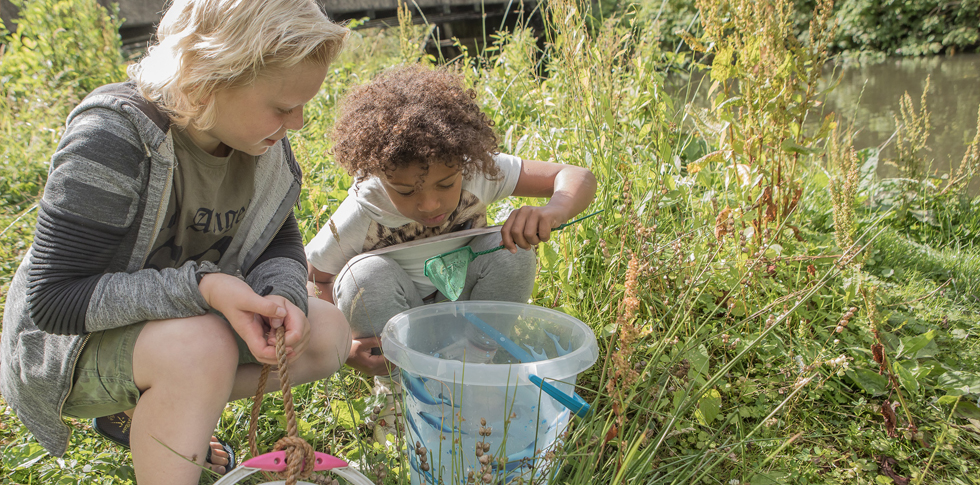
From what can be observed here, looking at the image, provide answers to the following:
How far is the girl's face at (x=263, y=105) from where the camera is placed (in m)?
1.08

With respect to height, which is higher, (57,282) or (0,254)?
(57,282)

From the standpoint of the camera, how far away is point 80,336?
104cm

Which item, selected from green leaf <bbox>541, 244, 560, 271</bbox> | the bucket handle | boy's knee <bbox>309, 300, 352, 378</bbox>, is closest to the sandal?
boy's knee <bbox>309, 300, 352, 378</bbox>

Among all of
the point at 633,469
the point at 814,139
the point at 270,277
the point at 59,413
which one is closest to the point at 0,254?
the point at 59,413

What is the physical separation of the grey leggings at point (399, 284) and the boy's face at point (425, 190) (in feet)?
0.53

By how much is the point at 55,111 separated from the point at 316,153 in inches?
60.2

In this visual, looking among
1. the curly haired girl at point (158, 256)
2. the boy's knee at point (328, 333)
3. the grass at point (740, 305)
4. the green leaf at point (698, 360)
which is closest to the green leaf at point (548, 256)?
the grass at point (740, 305)

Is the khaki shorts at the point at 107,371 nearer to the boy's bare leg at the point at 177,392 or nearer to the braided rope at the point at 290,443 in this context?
the boy's bare leg at the point at 177,392

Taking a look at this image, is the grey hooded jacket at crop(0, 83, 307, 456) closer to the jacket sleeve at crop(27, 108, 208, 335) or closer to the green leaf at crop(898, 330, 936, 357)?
the jacket sleeve at crop(27, 108, 208, 335)

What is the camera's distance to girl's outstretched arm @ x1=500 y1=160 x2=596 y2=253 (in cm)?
136

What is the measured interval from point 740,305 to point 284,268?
3.68 ft

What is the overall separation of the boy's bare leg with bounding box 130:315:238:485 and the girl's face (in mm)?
335

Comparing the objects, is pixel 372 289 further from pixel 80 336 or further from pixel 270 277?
pixel 80 336

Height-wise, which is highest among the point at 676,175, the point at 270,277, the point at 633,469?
the point at 270,277
